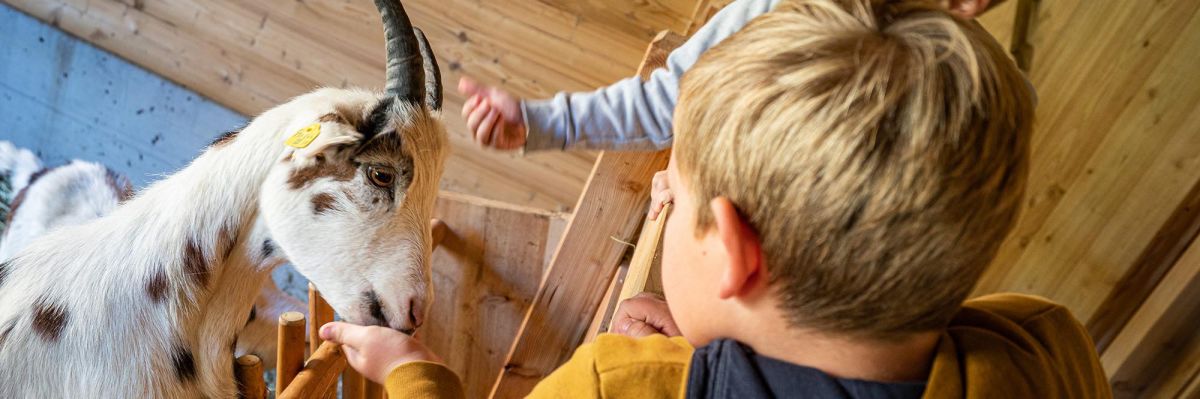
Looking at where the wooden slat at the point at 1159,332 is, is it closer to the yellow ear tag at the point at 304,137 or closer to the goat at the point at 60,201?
the yellow ear tag at the point at 304,137

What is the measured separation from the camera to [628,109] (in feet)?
4.83

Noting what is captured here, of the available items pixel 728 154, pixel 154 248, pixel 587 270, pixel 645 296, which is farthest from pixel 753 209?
pixel 587 270

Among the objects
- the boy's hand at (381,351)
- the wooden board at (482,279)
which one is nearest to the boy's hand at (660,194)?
the boy's hand at (381,351)

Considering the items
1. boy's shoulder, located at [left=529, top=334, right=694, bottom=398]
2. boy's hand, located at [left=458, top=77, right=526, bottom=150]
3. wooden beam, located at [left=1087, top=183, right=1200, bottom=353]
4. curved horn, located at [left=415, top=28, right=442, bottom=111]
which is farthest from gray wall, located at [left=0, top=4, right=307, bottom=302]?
wooden beam, located at [left=1087, top=183, right=1200, bottom=353]

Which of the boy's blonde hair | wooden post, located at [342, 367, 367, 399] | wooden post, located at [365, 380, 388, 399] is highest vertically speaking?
the boy's blonde hair

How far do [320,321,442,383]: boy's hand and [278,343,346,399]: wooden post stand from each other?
0.66 ft

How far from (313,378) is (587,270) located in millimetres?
916

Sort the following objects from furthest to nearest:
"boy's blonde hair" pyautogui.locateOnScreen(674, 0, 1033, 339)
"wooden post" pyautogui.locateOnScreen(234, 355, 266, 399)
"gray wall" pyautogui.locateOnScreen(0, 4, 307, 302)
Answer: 1. "gray wall" pyautogui.locateOnScreen(0, 4, 307, 302)
2. "wooden post" pyautogui.locateOnScreen(234, 355, 266, 399)
3. "boy's blonde hair" pyautogui.locateOnScreen(674, 0, 1033, 339)

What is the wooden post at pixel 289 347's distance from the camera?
141cm

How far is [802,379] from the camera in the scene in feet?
2.31

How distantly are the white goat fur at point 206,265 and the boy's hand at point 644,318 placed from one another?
0.51 meters

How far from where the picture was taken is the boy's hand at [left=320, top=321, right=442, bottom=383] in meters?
1.09

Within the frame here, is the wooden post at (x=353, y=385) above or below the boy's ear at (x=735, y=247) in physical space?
below

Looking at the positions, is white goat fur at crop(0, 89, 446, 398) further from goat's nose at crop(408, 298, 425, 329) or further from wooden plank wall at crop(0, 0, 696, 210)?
wooden plank wall at crop(0, 0, 696, 210)
